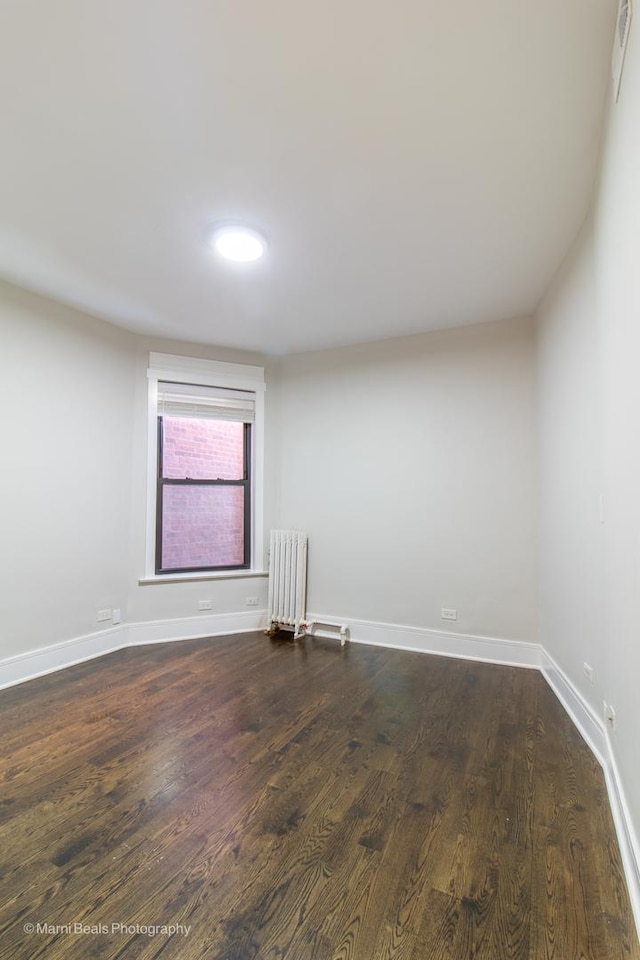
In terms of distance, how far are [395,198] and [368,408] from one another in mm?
2003

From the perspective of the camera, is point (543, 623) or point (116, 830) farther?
point (543, 623)

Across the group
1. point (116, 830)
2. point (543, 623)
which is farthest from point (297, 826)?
point (543, 623)

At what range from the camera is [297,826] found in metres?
1.58

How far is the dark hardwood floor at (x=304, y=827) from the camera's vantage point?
1.18 metres

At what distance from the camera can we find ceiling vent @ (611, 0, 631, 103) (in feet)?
3.87

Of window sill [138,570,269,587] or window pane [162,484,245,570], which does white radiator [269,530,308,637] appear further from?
window pane [162,484,245,570]

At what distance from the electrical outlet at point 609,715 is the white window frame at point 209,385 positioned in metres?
2.92

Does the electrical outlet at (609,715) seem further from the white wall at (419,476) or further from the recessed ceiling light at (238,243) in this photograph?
the recessed ceiling light at (238,243)

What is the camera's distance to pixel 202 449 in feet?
13.3

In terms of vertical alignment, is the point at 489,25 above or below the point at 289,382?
above

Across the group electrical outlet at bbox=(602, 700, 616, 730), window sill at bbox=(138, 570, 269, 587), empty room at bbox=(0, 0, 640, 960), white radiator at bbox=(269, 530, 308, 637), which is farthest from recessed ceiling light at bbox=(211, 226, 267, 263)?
electrical outlet at bbox=(602, 700, 616, 730)

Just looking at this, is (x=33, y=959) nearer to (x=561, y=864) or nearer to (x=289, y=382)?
(x=561, y=864)

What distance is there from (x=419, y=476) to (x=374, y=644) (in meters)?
1.55

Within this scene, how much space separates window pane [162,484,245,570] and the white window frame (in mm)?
116
